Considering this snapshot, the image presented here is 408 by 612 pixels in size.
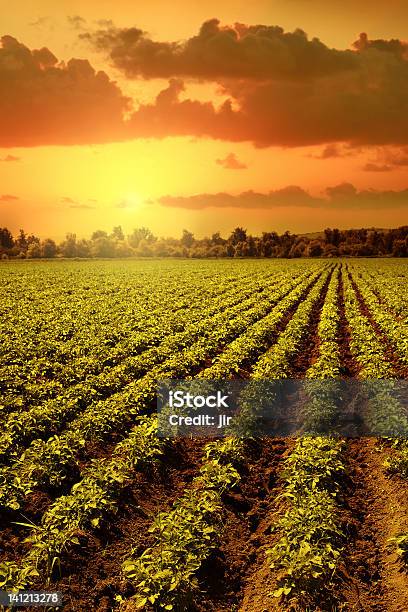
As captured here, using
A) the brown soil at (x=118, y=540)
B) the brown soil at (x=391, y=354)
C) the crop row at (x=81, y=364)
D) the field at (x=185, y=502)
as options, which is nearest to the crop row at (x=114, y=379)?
the field at (x=185, y=502)

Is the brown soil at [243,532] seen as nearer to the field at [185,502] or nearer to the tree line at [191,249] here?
the field at [185,502]

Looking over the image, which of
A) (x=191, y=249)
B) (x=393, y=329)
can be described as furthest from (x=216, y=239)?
(x=393, y=329)

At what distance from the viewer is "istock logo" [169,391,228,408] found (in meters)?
12.8

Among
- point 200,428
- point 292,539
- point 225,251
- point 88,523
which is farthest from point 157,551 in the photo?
point 225,251

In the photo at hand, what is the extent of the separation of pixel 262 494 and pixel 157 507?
2.00m

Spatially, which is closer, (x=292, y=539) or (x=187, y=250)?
(x=292, y=539)

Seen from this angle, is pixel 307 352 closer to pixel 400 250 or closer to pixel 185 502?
pixel 185 502

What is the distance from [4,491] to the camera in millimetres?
8141

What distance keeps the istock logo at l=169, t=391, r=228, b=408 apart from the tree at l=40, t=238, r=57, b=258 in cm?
12367

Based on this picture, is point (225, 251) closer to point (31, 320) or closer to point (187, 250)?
point (187, 250)
